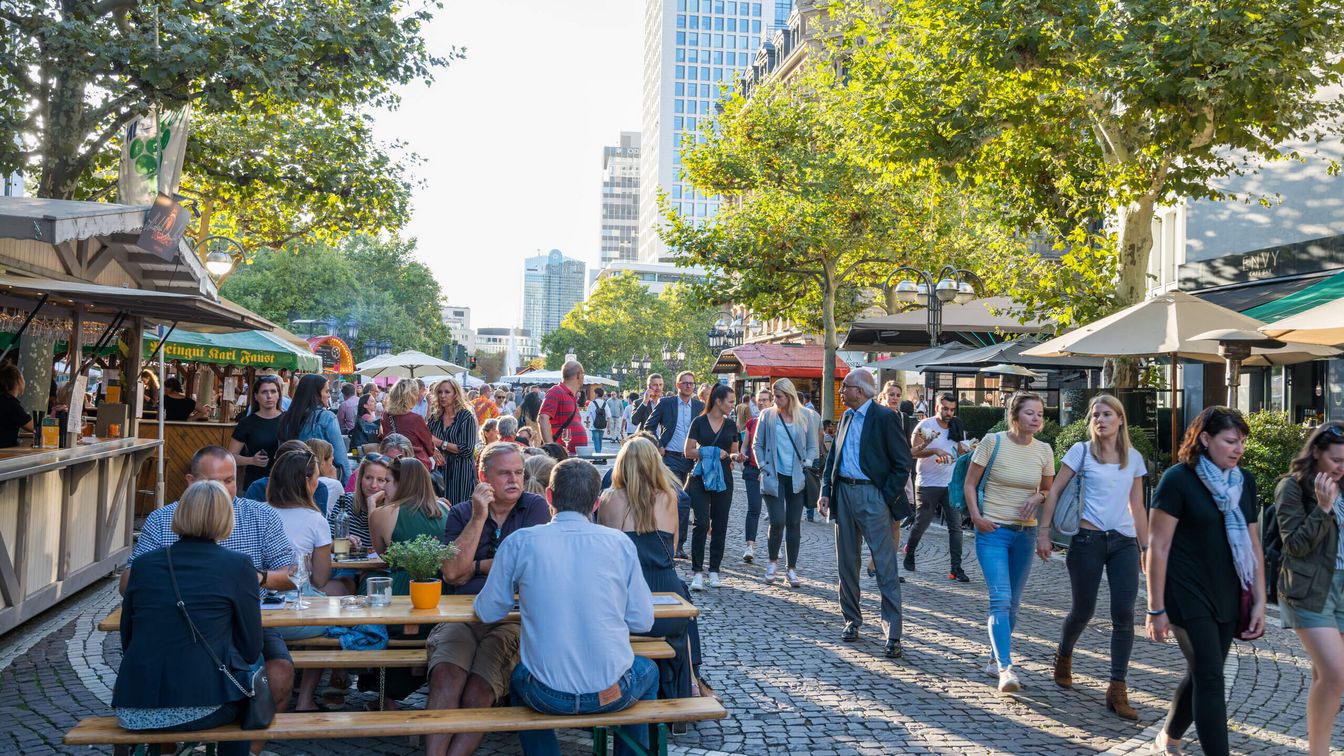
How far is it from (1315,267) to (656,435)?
35.7 ft

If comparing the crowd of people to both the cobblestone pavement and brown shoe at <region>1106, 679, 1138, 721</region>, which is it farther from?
the cobblestone pavement

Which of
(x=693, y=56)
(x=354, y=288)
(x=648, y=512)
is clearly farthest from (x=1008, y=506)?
(x=693, y=56)

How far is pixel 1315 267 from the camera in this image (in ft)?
54.5

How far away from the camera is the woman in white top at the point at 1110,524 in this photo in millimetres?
6180

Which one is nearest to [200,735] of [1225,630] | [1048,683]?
[1225,630]

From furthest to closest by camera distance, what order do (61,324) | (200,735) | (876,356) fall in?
(876,356)
(61,324)
(200,735)

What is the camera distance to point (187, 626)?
12.9 feet

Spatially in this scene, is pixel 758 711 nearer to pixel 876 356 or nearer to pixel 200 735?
pixel 200 735

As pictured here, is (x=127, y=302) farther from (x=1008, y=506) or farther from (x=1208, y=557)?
(x=1208, y=557)

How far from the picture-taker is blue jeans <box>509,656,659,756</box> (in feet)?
14.4

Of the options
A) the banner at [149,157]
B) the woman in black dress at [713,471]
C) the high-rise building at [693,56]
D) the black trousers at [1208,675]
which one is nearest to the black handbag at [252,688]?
the black trousers at [1208,675]

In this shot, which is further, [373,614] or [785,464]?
[785,464]

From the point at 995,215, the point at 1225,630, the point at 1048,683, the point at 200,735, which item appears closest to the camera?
the point at 200,735

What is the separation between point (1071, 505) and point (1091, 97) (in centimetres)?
884
